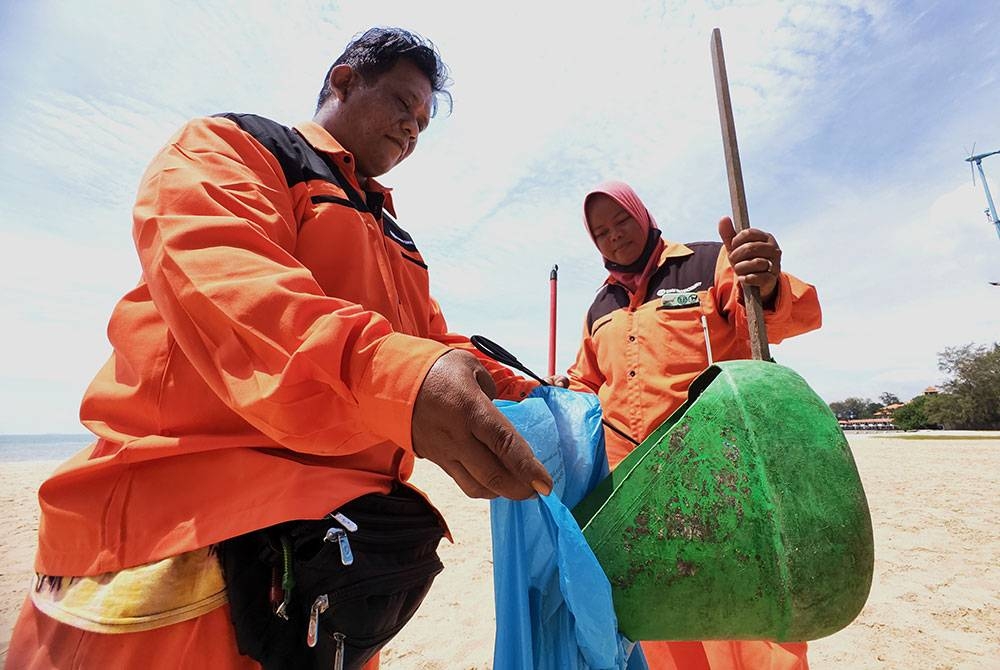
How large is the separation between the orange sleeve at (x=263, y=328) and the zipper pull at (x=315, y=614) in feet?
1.31

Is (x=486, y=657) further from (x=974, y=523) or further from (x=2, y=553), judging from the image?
(x=974, y=523)

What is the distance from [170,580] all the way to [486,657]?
266 centimetres

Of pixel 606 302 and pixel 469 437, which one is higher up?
pixel 606 302

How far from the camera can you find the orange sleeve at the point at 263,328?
2.22 feet

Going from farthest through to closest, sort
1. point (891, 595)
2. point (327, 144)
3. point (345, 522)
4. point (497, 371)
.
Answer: point (891, 595), point (497, 371), point (327, 144), point (345, 522)

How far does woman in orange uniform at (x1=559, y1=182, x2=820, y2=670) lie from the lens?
2012mm

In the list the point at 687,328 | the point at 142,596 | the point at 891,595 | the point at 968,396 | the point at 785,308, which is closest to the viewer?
the point at 142,596

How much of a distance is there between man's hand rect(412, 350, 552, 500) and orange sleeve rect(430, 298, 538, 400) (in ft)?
2.59

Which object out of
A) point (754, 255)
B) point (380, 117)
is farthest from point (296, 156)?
point (754, 255)

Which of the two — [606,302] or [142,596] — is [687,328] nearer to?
[606,302]

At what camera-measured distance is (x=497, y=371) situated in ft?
5.41

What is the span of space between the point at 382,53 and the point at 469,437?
1.42 meters

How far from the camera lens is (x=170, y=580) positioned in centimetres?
90

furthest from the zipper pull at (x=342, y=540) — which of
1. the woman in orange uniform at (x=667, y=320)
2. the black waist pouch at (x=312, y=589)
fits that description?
the woman in orange uniform at (x=667, y=320)
